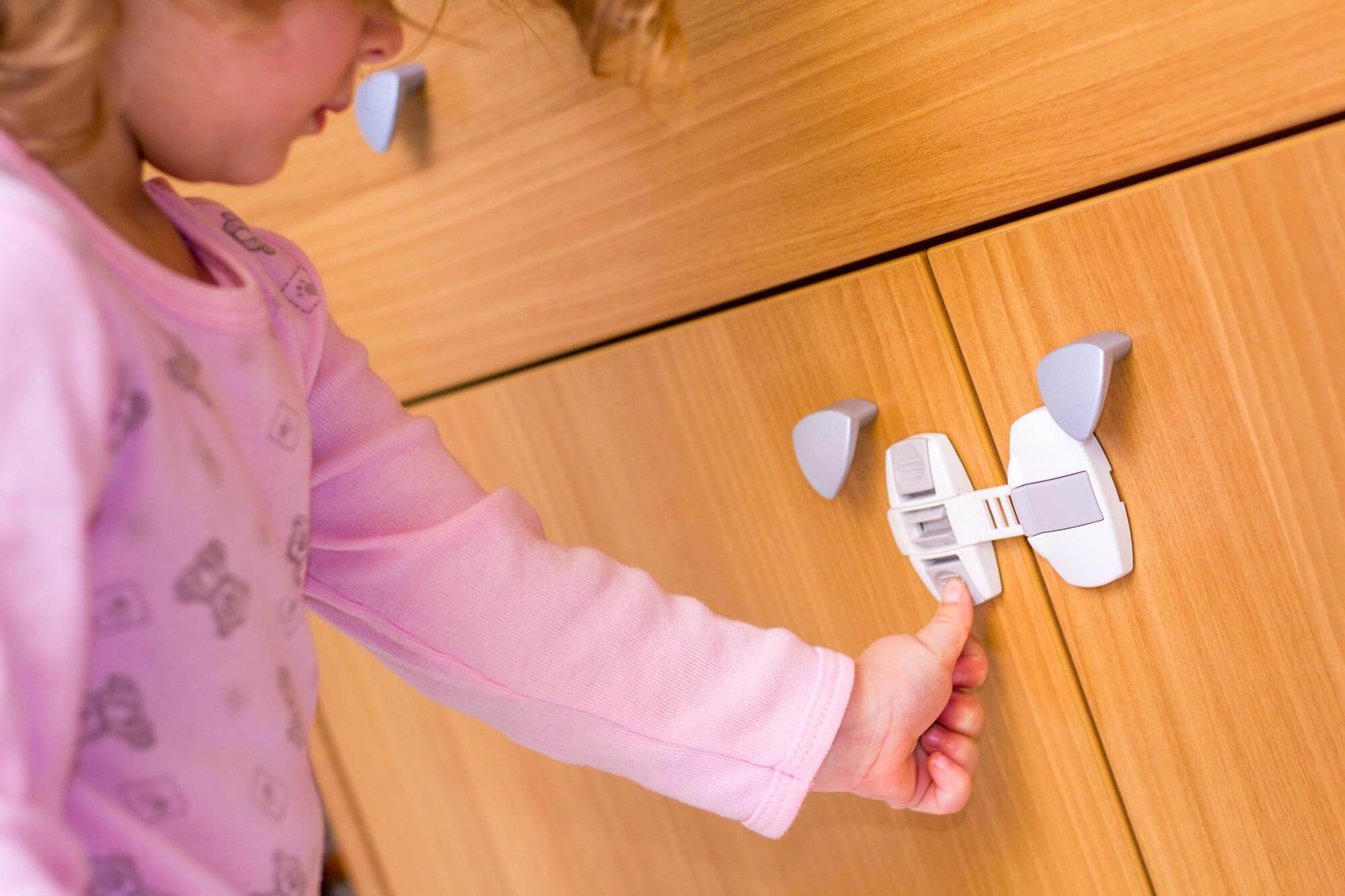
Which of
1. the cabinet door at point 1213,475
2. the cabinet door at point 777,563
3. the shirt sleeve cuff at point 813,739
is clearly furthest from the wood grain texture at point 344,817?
the cabinet door at point 1213,475

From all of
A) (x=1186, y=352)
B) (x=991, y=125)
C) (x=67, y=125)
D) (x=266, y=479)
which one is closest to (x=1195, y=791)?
(x=1186, y=352)

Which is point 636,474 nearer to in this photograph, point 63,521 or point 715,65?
point 715,65

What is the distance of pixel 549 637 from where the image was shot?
1.71 feet

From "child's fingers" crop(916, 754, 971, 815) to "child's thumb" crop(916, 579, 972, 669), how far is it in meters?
0.05

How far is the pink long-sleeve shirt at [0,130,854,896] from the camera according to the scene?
0.32 meters

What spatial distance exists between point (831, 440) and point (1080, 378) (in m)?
0.12

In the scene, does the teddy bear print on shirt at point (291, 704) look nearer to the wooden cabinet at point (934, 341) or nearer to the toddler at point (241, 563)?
the toddler at point (241, 563)

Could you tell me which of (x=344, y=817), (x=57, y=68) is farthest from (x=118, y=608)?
(x=344, y=817)

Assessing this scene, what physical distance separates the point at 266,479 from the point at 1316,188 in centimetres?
41

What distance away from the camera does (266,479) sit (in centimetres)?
45

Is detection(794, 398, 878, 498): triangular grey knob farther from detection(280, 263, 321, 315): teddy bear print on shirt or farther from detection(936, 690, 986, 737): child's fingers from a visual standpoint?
detection(280, 263, 321, 315): teddy bear print on shirt

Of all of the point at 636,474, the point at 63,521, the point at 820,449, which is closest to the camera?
the point at 63,521

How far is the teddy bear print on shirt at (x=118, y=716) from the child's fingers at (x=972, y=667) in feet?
1.13

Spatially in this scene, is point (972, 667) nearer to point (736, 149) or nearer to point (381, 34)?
point (736, 149)
